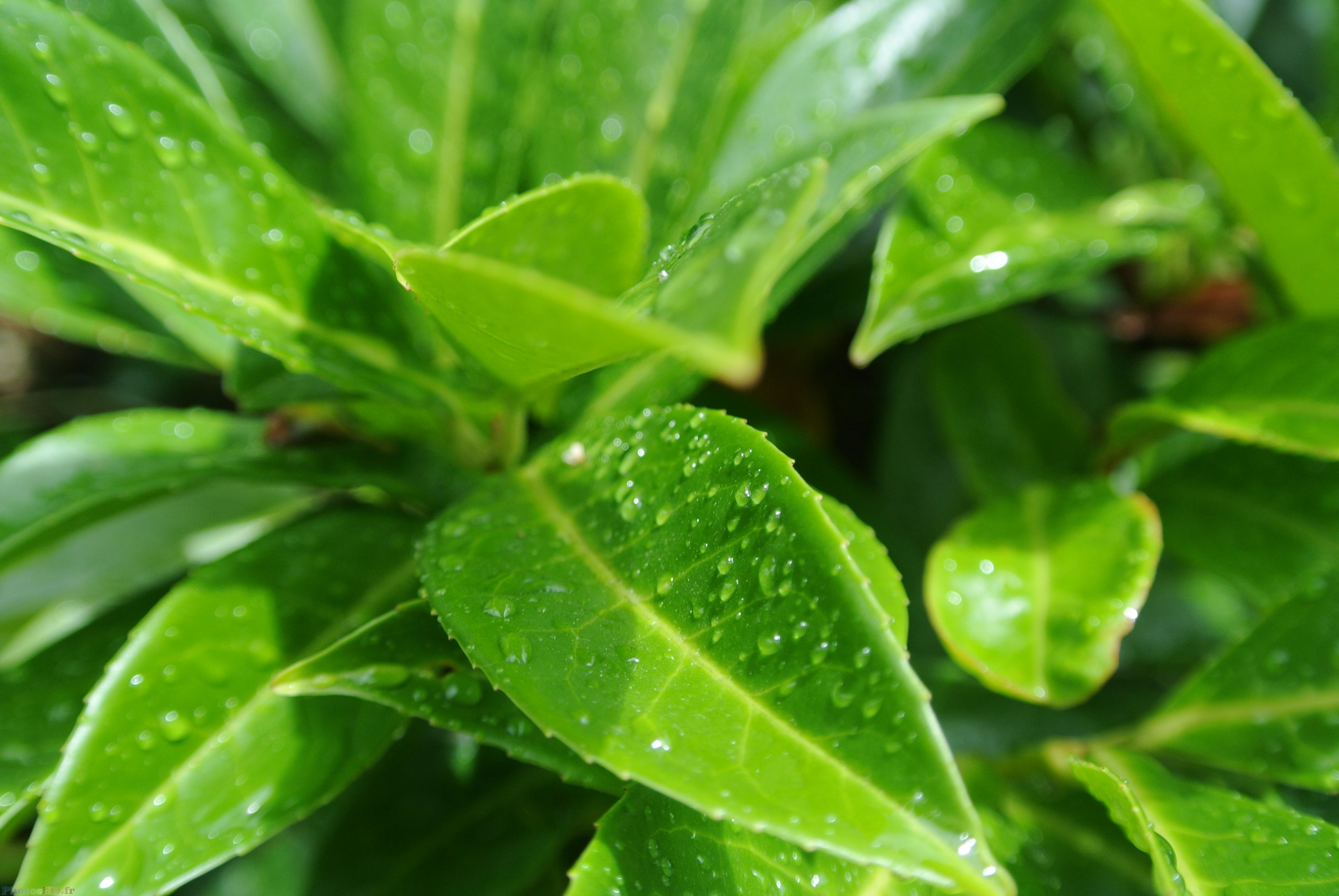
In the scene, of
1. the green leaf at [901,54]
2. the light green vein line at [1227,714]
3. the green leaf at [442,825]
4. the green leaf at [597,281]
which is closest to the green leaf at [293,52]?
the green leaf at [901,54]

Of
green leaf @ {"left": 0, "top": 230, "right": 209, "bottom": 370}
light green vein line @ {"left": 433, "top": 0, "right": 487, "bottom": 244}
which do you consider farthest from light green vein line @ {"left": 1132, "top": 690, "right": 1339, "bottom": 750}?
green leaf @ {"left": 0, "top": 230, "right": 209, "bottom": 370}

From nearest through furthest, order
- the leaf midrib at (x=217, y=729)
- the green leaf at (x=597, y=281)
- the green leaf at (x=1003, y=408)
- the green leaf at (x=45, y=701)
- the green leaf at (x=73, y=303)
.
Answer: the green leaf at (x=597, y=281) → the leaf midrib at (x=217, y=729) → the green leaf at (x=45, y=701) → the green leaf at (x=73, y=303) → the green leaf at (x=1003, y=408)

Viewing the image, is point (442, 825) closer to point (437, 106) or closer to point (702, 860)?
point (702, 860)

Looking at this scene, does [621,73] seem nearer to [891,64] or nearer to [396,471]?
[891,64]

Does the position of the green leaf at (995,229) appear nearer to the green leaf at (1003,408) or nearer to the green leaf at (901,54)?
the green leaf at (901,54)

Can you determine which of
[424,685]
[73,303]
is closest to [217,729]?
[424,685]
